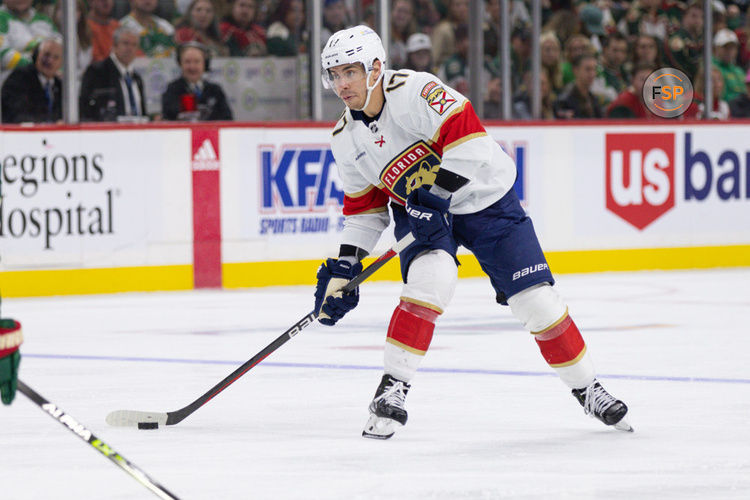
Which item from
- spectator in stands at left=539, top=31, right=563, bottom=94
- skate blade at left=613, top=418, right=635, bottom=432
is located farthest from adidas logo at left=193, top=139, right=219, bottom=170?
skate blade at left=613, top=418, right=635, bottom=432

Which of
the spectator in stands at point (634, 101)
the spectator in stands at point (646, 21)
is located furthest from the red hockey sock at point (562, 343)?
the spectator in stands at point (646, 21)

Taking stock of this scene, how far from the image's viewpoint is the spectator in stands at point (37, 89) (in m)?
7.38

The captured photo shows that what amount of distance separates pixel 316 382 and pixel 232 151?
360 centimetres

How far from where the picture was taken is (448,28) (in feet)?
29.0

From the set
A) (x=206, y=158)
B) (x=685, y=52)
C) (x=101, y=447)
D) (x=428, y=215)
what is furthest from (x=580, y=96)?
(x=101, y=447)

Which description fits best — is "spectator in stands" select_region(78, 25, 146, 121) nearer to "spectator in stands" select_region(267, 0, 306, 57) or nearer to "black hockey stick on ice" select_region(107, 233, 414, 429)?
"spectator in stands" select_region(267, 0, 306, 57)

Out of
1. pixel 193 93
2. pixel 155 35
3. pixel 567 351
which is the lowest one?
pixel 567 351

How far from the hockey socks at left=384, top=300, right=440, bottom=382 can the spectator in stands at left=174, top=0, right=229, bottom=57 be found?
4479 mm

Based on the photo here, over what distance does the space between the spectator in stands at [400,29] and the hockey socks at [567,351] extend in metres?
5.01

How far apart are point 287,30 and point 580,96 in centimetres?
217

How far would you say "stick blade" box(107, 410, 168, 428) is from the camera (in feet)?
12.5

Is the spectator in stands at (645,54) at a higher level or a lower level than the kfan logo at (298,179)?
higher

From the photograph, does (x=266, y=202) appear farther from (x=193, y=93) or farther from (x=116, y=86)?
(x=116, y=86)

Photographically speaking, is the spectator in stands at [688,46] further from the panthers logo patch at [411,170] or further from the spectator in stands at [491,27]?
the panthers logo patch at [411,170]
